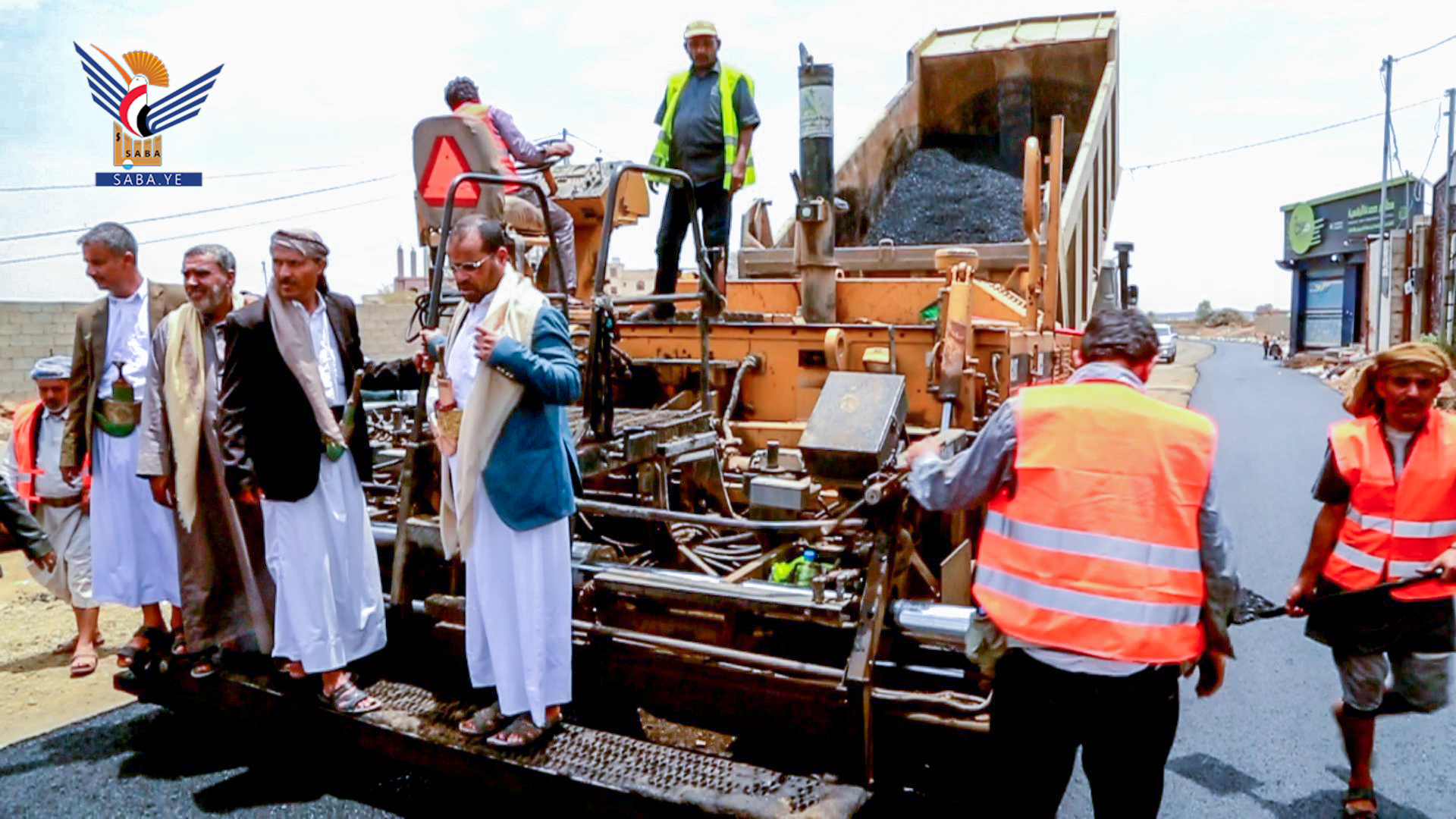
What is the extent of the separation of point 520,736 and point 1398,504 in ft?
8.28

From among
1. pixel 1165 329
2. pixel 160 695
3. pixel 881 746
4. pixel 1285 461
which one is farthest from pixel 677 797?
pixel 1165 329

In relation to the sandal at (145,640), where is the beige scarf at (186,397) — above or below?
above

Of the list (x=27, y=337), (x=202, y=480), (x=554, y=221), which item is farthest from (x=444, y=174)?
(x=27, y=337)

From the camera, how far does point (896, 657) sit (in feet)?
9.55

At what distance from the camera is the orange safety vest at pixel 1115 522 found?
202cm

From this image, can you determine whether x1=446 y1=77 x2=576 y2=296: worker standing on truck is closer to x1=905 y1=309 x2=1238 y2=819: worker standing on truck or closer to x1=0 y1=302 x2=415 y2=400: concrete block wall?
x1=905 y1=309 x2=1238 y2=819: worker standing on truck

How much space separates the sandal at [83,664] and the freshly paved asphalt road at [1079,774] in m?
0.46

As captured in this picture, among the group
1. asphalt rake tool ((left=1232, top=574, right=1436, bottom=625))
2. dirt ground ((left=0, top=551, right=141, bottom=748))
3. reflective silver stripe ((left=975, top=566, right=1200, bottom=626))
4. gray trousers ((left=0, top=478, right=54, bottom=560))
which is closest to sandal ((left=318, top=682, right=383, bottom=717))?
gray trousers ((left=0, top=478, right=54, bottom=560))

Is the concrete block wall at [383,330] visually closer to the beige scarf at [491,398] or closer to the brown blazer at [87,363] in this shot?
the brown blazer at [87,363]

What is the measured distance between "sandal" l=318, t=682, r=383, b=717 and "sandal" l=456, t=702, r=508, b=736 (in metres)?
0.39

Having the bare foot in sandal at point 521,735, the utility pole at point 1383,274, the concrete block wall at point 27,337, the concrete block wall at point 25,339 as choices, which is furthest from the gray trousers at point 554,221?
the utility pole at point 1383,274

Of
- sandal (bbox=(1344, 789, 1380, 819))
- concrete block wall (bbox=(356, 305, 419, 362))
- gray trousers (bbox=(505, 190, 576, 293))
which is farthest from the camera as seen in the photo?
concrete block wall (bbox=(356, 305, 419, 362))

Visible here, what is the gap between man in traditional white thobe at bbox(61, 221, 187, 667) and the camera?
382cm

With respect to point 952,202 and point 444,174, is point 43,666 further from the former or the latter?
point 952,202
